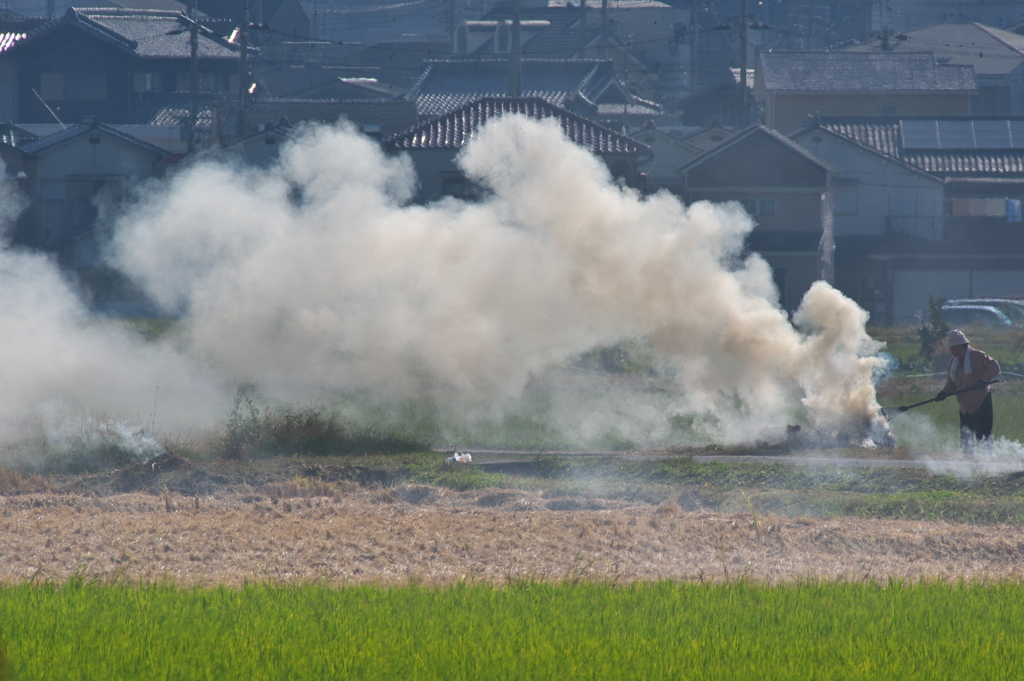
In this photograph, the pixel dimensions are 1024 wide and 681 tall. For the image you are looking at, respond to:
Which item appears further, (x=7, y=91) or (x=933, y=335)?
(x=7, y=91)

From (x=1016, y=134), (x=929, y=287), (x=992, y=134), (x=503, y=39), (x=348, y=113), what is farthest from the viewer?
(x=503, y=39)

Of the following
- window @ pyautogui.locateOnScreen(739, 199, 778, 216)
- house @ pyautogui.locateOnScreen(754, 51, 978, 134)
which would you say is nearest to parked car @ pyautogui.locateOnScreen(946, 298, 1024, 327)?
window @ pyautogui.locateOnScreen(739, 199, 778, 216)

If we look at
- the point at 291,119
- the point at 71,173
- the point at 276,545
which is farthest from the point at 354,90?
the point at 276,545

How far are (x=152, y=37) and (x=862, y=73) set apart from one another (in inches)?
1491

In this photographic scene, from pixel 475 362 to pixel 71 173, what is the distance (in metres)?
29.2

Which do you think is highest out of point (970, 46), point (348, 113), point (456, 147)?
point (970, 46)

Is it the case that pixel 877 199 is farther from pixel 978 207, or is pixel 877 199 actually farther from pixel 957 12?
pixel 957 12

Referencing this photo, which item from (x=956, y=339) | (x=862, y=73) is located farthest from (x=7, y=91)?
(x=956, y=339)

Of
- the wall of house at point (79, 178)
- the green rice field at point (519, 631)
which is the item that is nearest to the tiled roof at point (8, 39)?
the wall of house at point (79, 178)

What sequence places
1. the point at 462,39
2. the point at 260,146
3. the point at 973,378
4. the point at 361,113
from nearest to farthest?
the point at 973,378
the point at 260,146
the point at 361,113
the point at 462,39

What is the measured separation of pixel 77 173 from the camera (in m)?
45.2

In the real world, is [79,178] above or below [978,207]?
above

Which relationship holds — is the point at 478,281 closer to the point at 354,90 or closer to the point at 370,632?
the point at 370,632

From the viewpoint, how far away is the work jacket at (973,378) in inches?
676
